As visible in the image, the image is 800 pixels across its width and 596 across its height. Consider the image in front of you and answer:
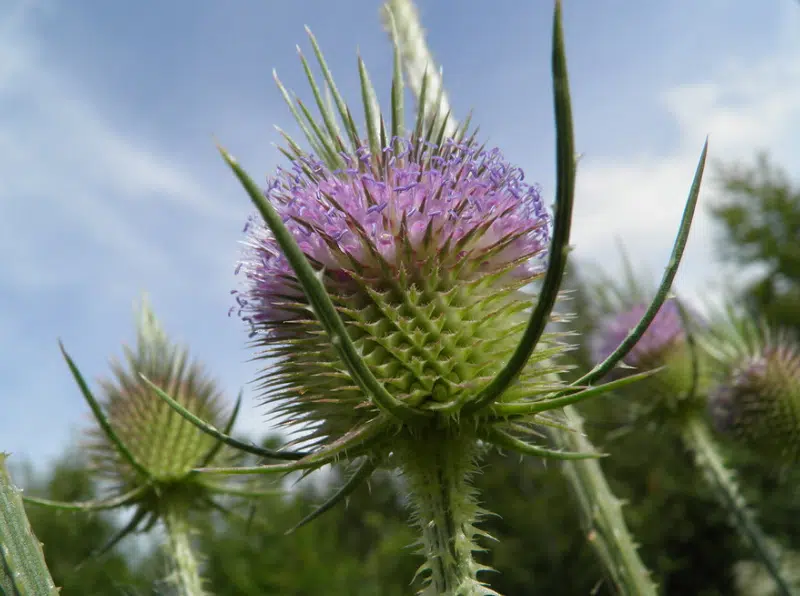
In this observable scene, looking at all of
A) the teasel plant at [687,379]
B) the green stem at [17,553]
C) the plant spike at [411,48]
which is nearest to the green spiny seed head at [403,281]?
the green stem at [17,553]

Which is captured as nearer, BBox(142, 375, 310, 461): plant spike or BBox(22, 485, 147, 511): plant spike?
BBox(142, 375, 310, 461): plant spike

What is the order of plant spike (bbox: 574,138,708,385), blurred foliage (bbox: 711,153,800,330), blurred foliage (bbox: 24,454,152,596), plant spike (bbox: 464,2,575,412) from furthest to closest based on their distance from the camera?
blurred foliage (bbox: 711,153,800,330), blurred foliage (bbox: 24,454,152,596), plant spike (bbox: 574,138,708,385), plant spike (bbox: 464,2,575,412)

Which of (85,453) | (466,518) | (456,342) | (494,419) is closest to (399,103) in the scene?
(456,342)

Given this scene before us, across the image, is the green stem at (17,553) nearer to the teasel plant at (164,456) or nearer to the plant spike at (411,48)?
the teasel plant at (164,456)

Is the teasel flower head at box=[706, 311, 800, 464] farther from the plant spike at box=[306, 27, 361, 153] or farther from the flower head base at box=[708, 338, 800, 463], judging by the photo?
the plant spike at box=[306, 27, 361, 153]

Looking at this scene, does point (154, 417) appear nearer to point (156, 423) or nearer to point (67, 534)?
point (156, 423)

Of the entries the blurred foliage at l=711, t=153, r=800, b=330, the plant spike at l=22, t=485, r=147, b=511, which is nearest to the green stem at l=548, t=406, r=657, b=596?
the plant spike at l=22, t=485, r=147, b=511

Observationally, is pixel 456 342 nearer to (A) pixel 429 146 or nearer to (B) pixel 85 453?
(A) pixel 429 146

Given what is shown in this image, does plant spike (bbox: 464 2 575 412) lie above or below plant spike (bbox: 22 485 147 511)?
above
